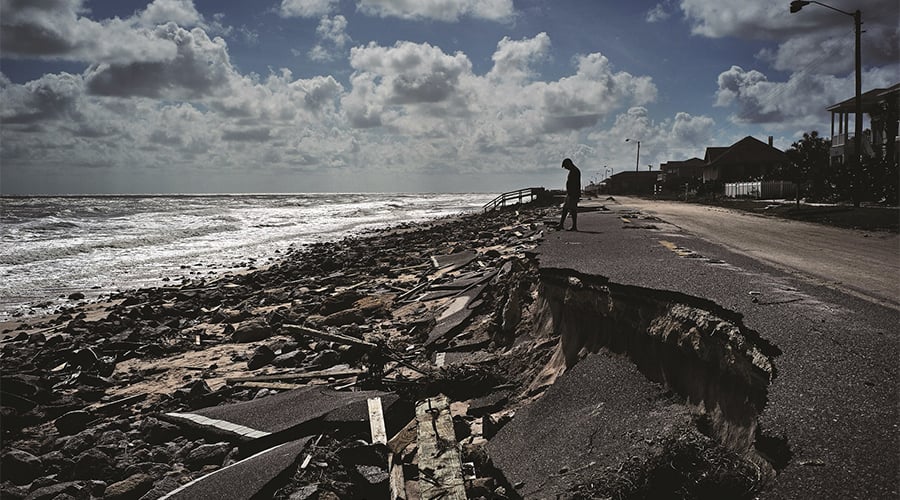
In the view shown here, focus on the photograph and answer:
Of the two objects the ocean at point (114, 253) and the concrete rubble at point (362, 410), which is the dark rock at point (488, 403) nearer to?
the concrete rubble at point (362, 410)

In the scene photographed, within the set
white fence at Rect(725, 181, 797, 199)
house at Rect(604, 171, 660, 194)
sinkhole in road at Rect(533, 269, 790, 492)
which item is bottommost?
sinkhole in road at Rect(533, 269, 790, 492)

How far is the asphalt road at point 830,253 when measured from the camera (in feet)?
19.3

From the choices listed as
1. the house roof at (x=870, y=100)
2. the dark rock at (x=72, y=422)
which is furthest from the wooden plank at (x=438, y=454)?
the house roof at (x=870, y=100)

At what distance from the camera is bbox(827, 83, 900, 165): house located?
117 ft

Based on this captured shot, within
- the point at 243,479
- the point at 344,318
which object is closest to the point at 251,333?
the point at 344,318

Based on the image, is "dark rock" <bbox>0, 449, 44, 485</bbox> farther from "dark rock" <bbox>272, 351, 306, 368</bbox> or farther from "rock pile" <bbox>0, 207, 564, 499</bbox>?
"dark rock" <bbox>272, 351, 306, 368</bbox>

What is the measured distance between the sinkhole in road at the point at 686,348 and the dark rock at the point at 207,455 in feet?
9.25

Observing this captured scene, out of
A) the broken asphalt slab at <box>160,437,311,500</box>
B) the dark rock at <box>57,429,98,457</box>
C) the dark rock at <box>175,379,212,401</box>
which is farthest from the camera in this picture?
the dark rock at <box>175,379,212,401</box>

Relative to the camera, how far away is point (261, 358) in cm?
755

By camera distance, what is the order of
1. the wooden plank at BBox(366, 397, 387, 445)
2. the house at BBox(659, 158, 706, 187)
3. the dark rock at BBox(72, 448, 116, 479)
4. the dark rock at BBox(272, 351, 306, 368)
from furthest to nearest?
1. the house at BBox(659, 158, 706, 187)
2. the dark rock at BBox(272, 351, 306, 368)
3. the dark rock at BBox(72, 448, 116, 479)
4. the wooden plank at BBox(366, 397, 387, 445)

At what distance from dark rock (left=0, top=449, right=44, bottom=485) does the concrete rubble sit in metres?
0.01

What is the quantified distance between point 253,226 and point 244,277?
78.3 feet

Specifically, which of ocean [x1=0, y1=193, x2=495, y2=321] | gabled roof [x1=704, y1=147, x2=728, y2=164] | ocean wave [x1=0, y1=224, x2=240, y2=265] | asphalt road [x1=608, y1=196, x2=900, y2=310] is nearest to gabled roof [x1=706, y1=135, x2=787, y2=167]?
gabled roof [x1=704, y1=147, x2=728, y2=164]

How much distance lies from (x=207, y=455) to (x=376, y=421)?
1.39 m
